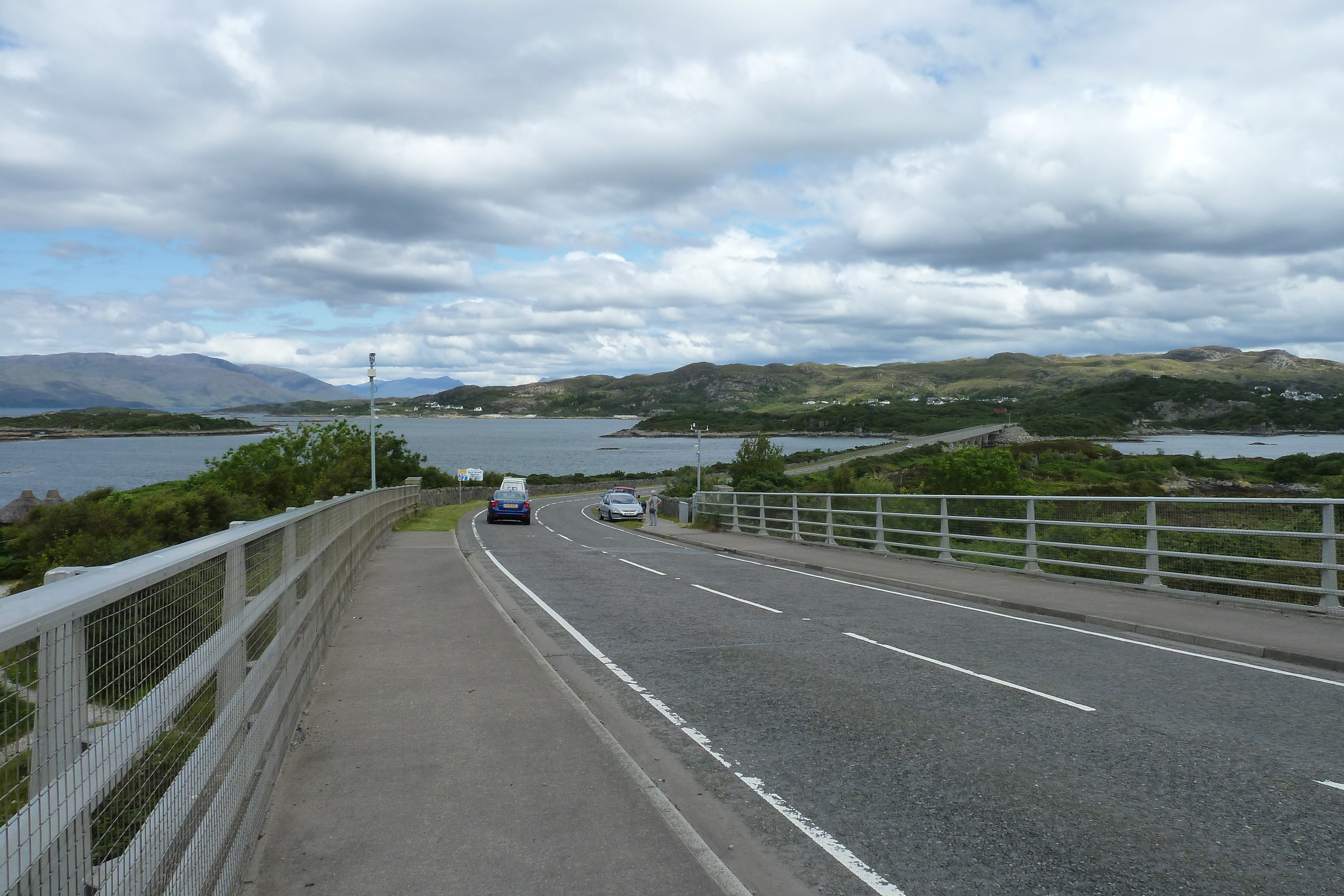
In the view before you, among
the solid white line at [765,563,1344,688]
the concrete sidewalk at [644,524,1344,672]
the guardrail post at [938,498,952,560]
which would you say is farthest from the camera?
the guardrail post at [938,498,952,560]

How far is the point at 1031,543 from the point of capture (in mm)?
16125

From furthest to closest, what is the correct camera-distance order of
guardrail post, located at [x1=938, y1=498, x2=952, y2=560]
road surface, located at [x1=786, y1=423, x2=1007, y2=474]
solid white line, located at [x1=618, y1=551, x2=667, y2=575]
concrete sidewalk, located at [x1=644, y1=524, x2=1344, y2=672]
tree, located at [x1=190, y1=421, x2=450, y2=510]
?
1. road surface, located at [x1=786, y1=423, x2=1007, y2=474]
2. tree, located at [x1=190, y1=421, x2=450, y2=510]
3. solid white line, located at [x1=618, y1=551, x2=667, y2=575]
4. guardrail post, located at [x1=938, y1=498, x2=952, y2=560]
5. concrete sidewalk, located at [x1=644, y1=524, x2=1344, y2=672]

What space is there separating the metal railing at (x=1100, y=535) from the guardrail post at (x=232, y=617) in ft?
30.4

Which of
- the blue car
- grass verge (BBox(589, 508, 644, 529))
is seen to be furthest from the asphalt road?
the blue car

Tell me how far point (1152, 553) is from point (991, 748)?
8.27 meters

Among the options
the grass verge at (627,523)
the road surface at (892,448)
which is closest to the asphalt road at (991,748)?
the grass verge at (627,523)

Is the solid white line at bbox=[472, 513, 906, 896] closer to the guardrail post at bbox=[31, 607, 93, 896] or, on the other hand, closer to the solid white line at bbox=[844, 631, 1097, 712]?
the solid white line at bbox=[844, 631, 1097, 712]

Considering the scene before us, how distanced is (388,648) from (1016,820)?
6971 mm

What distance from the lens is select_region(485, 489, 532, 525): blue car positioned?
142 ft

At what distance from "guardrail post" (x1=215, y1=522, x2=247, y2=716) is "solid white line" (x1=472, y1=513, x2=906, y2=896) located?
2980mm

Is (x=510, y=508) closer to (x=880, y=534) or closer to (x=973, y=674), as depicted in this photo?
(x=880, y=534)

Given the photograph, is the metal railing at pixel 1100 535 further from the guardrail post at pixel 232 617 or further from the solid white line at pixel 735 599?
the guardrail post at pixel 232 617

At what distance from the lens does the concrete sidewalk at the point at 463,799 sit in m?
4.34

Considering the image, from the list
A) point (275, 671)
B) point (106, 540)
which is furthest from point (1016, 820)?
point (106, 540)
